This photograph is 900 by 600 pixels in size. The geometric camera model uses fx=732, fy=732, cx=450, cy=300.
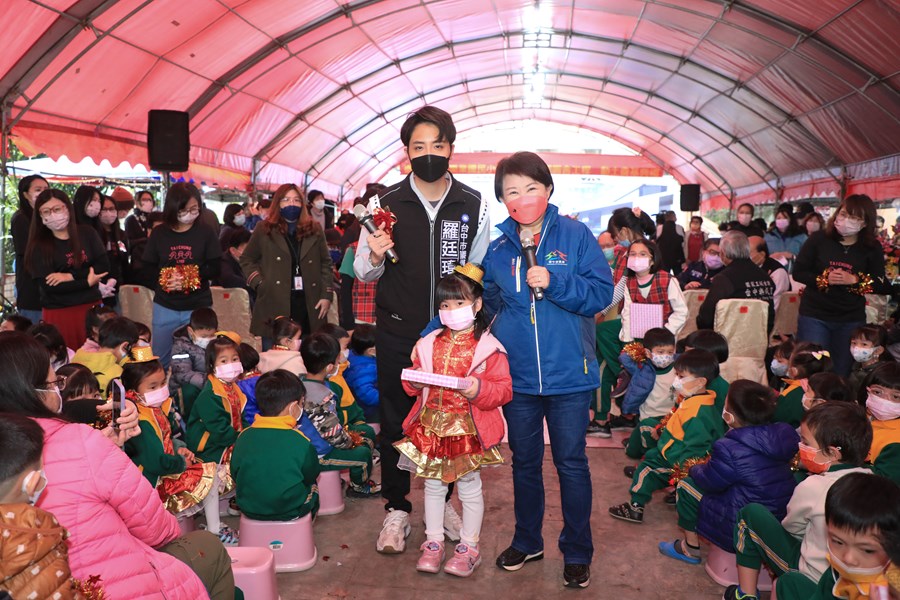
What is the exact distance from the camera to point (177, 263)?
516cm

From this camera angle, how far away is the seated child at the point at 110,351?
13.4 feet

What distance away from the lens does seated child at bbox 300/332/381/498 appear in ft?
12.7

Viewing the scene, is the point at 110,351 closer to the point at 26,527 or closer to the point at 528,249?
the point at 528,249

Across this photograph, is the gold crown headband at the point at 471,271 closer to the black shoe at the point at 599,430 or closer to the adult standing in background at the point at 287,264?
the adult standing in background at the point at 287,264

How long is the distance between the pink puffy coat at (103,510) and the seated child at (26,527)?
0.40ft

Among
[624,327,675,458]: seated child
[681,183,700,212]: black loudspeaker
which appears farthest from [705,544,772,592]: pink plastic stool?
[681,183,700,212]: black loudspeaker

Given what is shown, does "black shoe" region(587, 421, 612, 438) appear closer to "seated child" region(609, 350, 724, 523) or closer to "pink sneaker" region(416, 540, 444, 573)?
"seated child" region(609, 350, 724, 523)

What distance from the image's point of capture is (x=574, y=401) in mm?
2961

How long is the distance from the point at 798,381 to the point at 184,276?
3.99 meters

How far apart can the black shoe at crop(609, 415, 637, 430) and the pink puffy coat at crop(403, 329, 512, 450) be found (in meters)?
2.63

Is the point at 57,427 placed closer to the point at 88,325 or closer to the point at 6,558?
the point at 6,558

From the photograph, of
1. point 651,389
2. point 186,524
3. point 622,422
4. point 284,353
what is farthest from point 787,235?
point 186,524

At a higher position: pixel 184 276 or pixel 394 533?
pixel 184 276

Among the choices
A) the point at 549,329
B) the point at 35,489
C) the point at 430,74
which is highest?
the point at 430,74
